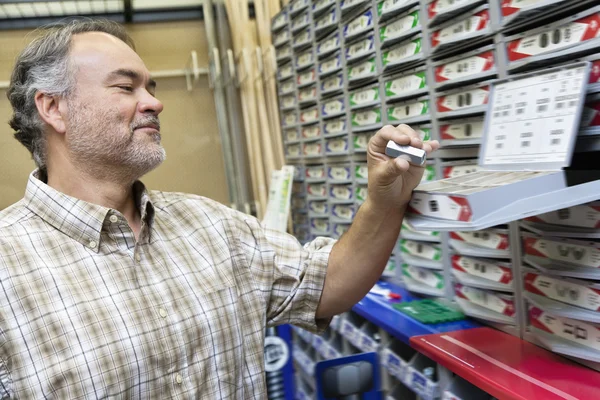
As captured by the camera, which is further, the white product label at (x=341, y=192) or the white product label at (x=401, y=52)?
the white product label at (x=341, y=192)

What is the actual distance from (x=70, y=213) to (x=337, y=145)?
4.82ft

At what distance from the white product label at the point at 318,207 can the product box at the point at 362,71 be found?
71 centimetres

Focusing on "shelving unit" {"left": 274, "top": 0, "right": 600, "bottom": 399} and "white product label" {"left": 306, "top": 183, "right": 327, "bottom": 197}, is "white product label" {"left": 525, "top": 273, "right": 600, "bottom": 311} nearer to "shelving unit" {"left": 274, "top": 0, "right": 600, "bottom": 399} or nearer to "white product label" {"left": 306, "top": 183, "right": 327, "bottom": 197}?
"shelving unit" {"left": 274, "top": 0, "right": 600, "bottom": 399}

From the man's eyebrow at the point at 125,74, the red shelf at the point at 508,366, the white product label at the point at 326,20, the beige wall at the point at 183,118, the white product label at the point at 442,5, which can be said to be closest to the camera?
the red shelf at the point at 508,366

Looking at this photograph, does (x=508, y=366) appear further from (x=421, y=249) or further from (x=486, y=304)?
(x=421, y=249)

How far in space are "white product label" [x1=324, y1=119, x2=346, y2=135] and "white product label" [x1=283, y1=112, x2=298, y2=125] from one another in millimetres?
467

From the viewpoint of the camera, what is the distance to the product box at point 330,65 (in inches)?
96.7

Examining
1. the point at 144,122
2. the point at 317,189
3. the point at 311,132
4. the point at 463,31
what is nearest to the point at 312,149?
the point at 311,132

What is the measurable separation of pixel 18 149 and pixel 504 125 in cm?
304

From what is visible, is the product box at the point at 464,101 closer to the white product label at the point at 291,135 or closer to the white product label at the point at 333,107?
the white product label at the point at 333,107

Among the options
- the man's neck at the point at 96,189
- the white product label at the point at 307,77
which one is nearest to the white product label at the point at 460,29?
the man's neck at the point at 96,189

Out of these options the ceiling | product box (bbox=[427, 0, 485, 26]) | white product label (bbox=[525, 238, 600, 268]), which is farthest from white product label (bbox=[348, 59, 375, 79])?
the ceiling

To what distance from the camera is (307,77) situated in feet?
9.39

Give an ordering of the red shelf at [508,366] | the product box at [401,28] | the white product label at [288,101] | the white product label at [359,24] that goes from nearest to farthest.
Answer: the red shelf at [508,366] < the product box at [401,28] < the white product label at [359,24] < the white product label at [288,101]
